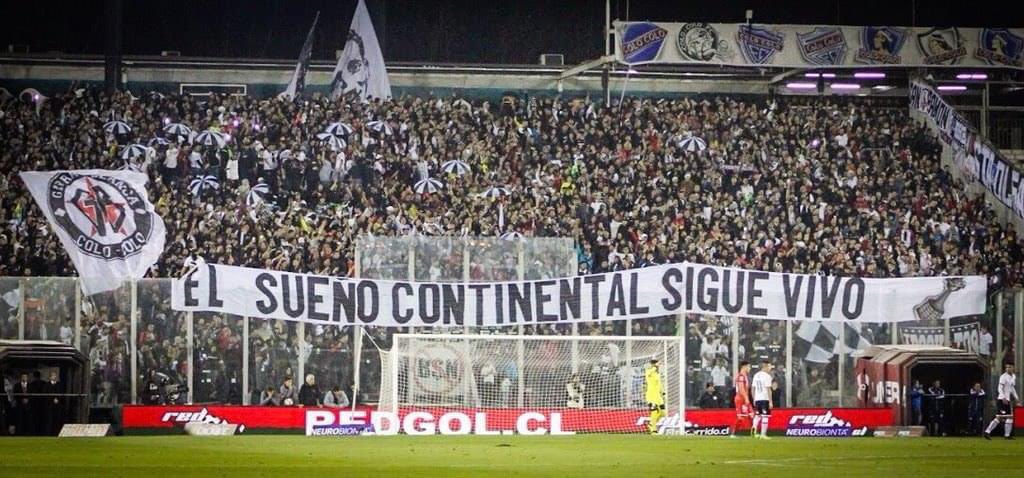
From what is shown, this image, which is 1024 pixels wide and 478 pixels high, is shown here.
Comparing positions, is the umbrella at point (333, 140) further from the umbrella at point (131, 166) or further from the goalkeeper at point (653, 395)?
the goalkeeper at point (653, 395)

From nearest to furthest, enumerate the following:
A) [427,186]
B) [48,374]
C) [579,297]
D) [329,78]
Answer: [48,374] → [579,297] → [427,186] → [329,78]

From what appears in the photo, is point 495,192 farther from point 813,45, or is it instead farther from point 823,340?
point 813,45

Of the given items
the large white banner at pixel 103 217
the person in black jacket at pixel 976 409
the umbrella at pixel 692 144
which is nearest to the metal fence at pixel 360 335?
the large white banner at pixel 103 217

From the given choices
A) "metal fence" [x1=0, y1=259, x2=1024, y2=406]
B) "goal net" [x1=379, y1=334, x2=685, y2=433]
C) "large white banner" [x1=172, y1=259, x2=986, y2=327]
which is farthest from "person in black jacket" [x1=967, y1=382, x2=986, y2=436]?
"goal net" [x1=379, y1=334, x2=685, y2=433]

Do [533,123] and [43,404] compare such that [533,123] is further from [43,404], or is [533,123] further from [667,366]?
[43,404]

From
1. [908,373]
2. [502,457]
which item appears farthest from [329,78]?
[502,457]

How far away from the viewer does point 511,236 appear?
3856 centimetres

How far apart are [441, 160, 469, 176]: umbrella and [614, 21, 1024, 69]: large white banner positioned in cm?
539

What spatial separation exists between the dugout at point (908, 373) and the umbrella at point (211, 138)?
57.5ft

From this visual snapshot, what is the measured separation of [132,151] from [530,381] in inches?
530

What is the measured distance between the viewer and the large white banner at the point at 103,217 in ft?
118

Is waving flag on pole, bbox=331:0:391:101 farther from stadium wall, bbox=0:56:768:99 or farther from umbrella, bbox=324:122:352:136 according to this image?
stadium wall, bbox=0:56:768:99

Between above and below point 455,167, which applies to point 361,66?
above

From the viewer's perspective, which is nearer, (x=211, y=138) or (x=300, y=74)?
(x=211, y=138)
